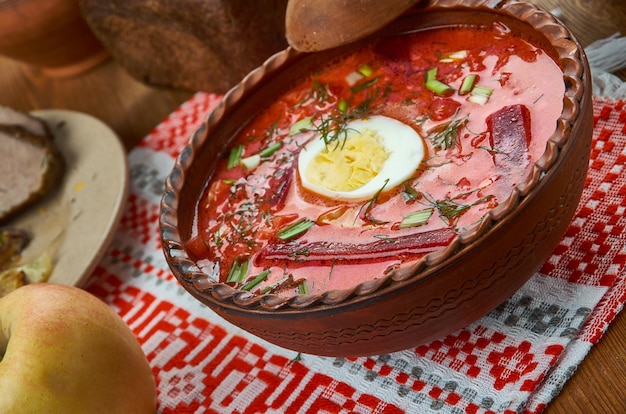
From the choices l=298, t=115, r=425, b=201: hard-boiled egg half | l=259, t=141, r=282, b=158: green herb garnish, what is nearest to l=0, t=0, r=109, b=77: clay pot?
l=259, t=141, r=282, b=158: green herb garnish

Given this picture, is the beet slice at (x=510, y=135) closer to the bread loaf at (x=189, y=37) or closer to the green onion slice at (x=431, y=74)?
the green onion slice at (x=431, y=74)

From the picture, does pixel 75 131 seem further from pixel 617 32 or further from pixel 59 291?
pixel 617 32

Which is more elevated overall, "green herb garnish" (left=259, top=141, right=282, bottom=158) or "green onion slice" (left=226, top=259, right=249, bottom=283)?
"green herb garnish" (left=259, top=141, right=282, bottom=158)

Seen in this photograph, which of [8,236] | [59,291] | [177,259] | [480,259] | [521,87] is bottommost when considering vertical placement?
[8,236]

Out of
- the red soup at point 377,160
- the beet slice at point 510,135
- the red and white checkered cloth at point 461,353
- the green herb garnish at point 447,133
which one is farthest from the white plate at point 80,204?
the beet slice at point 510,135

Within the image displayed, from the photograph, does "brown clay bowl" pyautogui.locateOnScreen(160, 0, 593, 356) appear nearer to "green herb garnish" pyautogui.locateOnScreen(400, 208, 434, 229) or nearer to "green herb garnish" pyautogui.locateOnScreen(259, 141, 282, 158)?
"green herb garnish" pyautogui.locateOnScreen(400, 208, 434, 229)

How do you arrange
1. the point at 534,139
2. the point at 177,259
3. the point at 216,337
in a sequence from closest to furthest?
the point at 534,139, the point at 177,259, the point at 216,337

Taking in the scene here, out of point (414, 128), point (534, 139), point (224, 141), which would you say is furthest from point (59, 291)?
point (534, 139)

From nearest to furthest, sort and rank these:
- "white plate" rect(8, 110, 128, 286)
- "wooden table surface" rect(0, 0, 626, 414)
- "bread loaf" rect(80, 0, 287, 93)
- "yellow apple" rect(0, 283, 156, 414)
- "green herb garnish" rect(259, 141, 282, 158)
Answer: "wooden table surface" rect(0, 0, 626, 414)
"yellow apple" rect(0, 283, 156, 414)
"green herb garnish" rect(259, 141, 282, 158)
"white plate" rect(8, 110, 128, 286)
"bread loaf" rect(80, 0, 287, 93)
